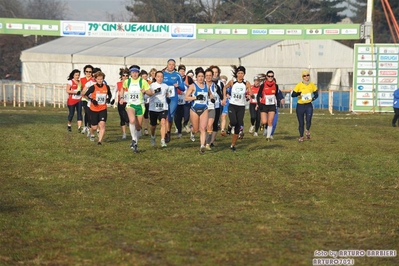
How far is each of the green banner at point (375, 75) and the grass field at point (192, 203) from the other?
21.6m

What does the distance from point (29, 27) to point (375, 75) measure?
20408mm

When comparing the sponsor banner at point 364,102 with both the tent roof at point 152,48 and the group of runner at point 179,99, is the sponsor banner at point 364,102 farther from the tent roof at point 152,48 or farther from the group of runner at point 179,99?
the group of runner at point 179,99

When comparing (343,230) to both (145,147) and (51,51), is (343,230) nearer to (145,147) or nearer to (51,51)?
(145,147)

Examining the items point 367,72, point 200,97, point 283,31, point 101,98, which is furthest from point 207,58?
point 200,97

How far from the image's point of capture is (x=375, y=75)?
137 ft

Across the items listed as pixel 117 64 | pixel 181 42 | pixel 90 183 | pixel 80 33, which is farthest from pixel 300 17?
pixel 90 183

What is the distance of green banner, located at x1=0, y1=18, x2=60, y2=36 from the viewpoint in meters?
47.7

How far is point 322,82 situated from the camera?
55.7 meters

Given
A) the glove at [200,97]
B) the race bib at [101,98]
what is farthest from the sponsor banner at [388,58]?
the glove at [200,97]

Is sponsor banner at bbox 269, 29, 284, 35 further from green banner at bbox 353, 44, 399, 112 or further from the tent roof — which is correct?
the tent roof

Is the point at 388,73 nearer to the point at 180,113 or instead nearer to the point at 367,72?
the point at 367,72

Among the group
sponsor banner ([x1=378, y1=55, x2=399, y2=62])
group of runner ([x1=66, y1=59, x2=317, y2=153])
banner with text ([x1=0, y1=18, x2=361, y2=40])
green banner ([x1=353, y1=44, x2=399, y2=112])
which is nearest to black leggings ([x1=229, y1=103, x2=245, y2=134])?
group of runner ([x1=66, y1=59, x2=317, y2=153])

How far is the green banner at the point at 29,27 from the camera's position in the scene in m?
47.7

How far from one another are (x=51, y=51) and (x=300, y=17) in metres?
34.1
